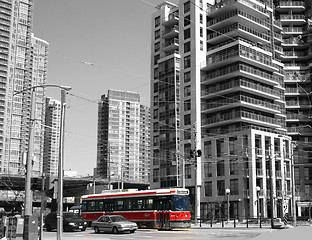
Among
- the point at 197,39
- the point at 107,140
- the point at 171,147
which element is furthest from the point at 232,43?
the point at 107,140

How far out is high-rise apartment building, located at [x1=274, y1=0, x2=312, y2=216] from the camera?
300 feet

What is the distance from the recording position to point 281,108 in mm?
86812

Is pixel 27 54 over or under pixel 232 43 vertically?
over

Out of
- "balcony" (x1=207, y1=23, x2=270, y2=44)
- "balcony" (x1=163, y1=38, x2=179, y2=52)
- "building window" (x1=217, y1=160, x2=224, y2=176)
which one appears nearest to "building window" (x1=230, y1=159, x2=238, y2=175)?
"building window" (x1=217, y1=160, x2=224, y2=176)

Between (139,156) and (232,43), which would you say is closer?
(232,43)

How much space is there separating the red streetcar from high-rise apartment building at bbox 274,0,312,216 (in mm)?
54292

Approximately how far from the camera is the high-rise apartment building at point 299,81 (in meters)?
91.4

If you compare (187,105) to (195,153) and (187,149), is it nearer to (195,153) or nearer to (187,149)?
(187,149)

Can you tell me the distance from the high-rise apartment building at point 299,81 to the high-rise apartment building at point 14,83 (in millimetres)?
82850

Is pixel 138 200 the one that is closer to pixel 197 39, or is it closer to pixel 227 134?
pixel 227 134

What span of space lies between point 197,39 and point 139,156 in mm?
121549

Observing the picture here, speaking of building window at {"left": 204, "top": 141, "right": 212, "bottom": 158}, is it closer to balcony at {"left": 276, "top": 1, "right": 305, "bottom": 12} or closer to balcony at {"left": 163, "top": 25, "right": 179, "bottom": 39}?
balcony at {"left": 163, "top": 25, "right": 179, "bottom": 39}

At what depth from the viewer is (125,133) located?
182 metres

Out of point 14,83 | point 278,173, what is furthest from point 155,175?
point 14,83
